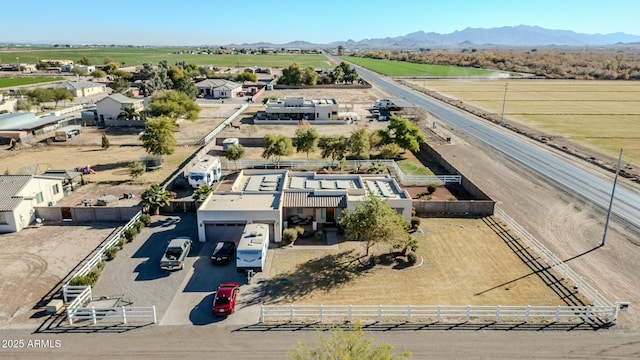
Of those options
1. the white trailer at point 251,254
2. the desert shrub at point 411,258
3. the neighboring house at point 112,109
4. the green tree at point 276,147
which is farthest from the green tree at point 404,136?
the neighboring house at point 112,109

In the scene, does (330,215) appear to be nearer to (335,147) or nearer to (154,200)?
(154,200)

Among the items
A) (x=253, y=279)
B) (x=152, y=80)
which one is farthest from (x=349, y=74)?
(x=253, y=279)

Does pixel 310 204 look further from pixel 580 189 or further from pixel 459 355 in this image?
pixel 580 189

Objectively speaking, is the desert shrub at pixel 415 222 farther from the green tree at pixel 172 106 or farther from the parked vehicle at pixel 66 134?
the parked vehicle at pixel 66 134

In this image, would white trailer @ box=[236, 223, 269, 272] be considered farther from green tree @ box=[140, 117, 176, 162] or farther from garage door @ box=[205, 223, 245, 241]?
green tree @ box=[140, 117, 176, 162]

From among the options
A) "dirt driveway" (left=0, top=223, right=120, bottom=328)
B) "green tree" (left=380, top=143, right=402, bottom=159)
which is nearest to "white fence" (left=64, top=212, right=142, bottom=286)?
"dirt driveway" (left=0, top=223, right=120, bottom=328)

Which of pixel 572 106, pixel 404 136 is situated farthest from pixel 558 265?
pixel 572 106
